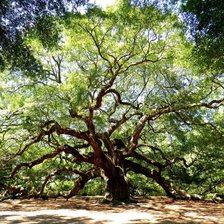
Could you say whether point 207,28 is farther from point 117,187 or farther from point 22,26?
point 117,187

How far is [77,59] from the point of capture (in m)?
11.6

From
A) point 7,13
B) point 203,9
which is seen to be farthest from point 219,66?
point 7,13

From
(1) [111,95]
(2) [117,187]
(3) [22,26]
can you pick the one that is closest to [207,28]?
(3) [22,26]

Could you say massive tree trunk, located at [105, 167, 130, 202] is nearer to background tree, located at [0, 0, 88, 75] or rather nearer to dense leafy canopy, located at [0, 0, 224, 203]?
dense leafy canopy, located at [0, 0, 224, 203]

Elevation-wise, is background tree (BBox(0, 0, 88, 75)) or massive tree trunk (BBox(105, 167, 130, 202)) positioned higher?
background tree (BBox(0, 0, 88, 75))

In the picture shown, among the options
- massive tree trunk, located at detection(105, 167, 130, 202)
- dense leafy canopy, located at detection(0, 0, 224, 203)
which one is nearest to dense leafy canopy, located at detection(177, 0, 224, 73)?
dense leafy canopy, located at detection(0, 0, 224, 203)

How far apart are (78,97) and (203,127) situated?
646 cm

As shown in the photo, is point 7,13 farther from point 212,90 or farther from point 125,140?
point 125,140

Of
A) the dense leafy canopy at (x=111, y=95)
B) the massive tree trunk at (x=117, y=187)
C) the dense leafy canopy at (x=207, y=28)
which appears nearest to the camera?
the dense leafy canopy at (x=207, y=28)

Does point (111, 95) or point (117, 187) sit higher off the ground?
point (111, 95)

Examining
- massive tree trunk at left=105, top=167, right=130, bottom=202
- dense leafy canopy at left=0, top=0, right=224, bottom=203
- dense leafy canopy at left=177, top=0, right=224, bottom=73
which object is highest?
dense leafy canopy at left=0, top=0, right=224, bottom=203

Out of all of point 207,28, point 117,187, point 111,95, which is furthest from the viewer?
point 111,95

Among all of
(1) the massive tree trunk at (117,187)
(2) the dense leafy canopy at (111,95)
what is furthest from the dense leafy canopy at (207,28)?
(1) the massive tree trunk at (117,187)

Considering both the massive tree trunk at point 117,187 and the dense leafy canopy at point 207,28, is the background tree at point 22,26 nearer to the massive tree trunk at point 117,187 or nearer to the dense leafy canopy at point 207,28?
the dense leafy canopy at point 207,28
